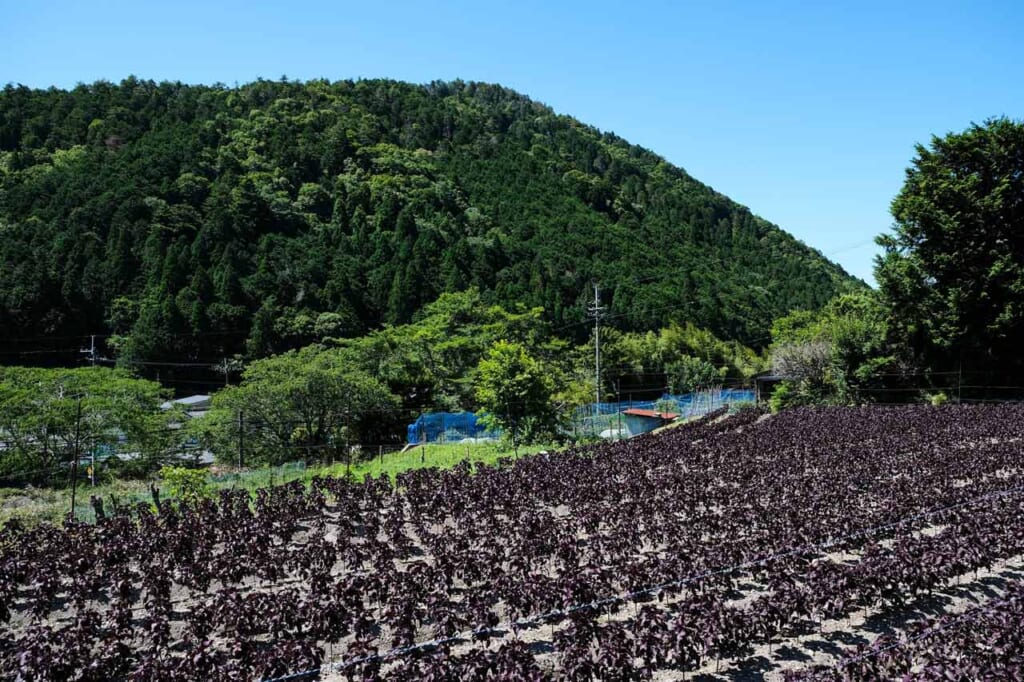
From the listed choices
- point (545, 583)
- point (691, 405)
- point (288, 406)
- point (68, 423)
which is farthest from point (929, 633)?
point (691, 405)

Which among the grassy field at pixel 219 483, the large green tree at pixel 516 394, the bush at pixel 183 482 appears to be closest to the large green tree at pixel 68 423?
the grassy field at pixel 219 483

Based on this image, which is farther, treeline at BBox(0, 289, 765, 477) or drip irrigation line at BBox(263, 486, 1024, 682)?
treeline at BBox(0, 289, 765, 477)

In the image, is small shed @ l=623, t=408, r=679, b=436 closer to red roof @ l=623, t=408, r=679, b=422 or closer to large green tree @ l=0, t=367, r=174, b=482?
red roof @ l=623, t=408, r=679, b=422

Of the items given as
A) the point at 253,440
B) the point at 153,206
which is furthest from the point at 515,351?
the point at 153,206

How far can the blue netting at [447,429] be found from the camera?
2924 centimetres

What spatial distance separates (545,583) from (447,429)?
76.4ft

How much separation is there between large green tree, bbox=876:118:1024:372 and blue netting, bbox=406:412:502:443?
18149 mm

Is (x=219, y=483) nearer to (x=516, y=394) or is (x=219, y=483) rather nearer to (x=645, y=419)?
(x=516, y=394)

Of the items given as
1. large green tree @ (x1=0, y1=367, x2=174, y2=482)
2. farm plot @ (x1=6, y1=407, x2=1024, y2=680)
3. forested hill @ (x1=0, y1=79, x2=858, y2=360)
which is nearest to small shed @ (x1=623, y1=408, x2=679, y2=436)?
forested hill @ (x1=0, y1=79, x2=858, y2=360)

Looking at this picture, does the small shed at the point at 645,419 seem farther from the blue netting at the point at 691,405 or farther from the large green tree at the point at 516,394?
the large green tree at the point at 516,394

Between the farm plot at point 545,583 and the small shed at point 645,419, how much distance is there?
24808 mm

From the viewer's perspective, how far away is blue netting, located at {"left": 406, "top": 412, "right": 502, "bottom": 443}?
2924 centimetres

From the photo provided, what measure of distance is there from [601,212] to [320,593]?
96.0 meters

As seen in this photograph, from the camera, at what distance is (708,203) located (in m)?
112
